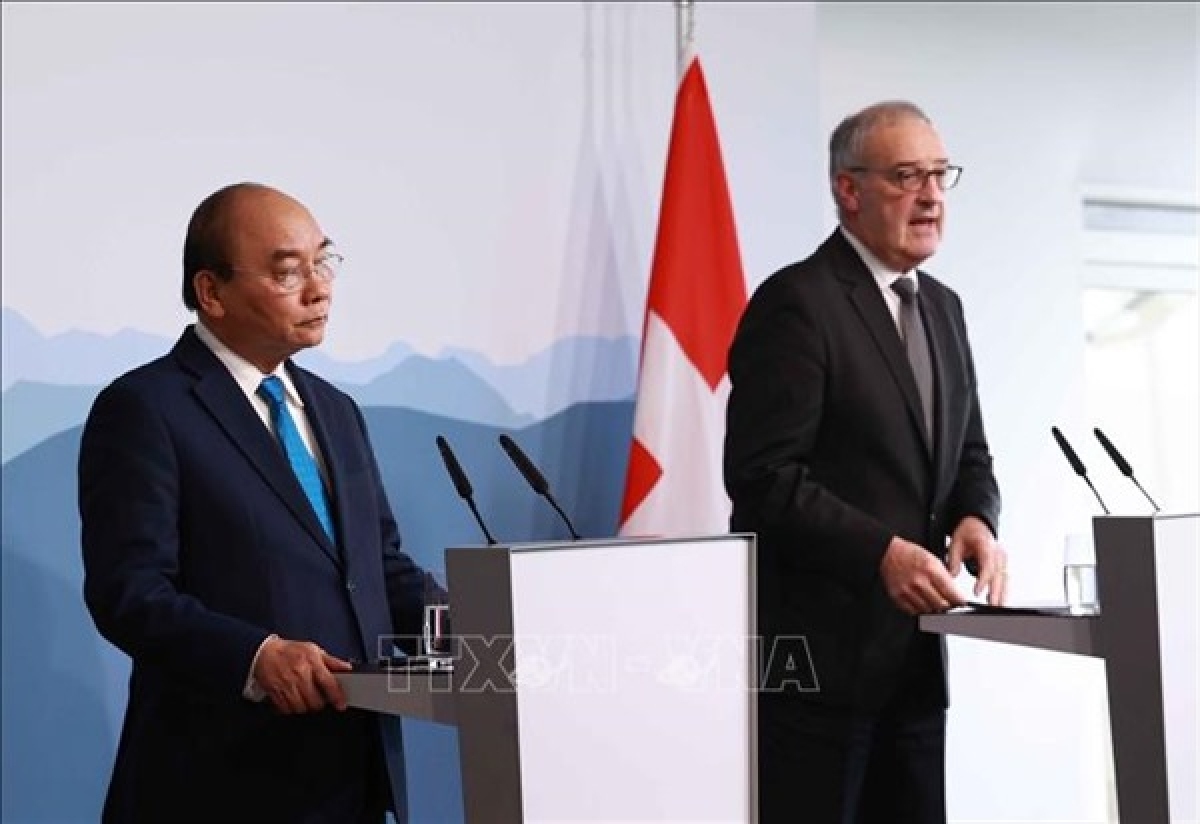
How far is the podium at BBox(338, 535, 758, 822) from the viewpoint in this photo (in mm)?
1790

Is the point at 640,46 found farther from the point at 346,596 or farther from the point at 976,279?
the point at 346,596

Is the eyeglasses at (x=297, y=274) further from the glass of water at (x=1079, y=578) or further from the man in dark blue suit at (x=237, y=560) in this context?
the glass of water at (x=1079, y=578)

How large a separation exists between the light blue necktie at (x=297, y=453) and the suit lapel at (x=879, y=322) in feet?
3.50

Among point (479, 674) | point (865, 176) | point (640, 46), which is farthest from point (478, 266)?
point (479, 674)

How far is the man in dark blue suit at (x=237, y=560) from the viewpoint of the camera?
2.18m

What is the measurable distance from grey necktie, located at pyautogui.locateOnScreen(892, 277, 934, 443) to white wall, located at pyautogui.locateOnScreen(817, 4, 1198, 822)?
190cm

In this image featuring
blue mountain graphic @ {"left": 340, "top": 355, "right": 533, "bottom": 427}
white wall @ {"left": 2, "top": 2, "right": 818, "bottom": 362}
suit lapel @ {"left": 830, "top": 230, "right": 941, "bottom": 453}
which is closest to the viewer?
suit lapel @ {"left": 830, "top": 230, "right": 941, "bottom": 453}

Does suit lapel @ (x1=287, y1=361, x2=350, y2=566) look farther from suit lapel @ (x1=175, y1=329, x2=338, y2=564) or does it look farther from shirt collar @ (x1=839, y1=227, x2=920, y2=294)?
shirt collar @ (x1=839, y1=227, x2=920, y2=294)

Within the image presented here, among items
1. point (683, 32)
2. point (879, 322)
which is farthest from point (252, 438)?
point (683, 32)

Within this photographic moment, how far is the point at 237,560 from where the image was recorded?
228 cm

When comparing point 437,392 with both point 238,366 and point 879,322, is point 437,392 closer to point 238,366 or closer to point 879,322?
point 879,322

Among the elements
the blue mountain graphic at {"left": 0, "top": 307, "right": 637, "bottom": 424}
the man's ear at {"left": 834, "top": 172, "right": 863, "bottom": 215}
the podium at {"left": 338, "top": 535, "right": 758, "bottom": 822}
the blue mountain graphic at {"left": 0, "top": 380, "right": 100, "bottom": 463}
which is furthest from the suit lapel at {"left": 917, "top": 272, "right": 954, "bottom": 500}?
the blue mountain graphic at {"left": 0, "top": 380, "right": 100, "bottom": 463}

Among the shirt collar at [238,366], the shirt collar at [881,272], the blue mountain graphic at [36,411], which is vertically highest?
the shirt collar at [881,272]

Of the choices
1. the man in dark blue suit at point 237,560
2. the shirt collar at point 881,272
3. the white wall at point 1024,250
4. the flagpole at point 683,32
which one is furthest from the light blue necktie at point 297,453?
the white wall at point 1024,250
